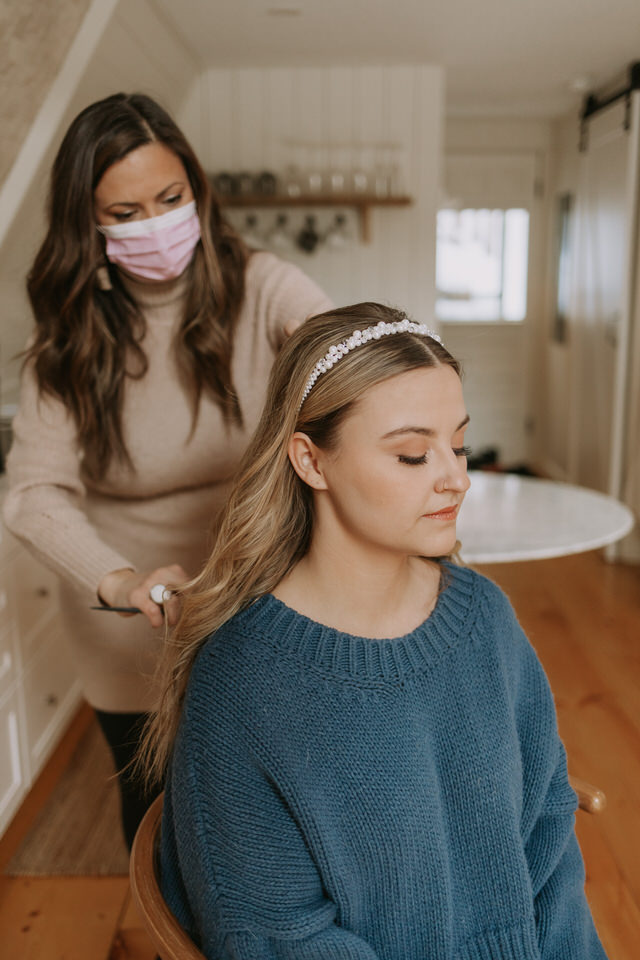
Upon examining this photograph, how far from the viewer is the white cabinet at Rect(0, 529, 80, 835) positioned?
6.78ft

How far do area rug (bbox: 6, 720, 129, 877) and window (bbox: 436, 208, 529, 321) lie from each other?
424 centimetres

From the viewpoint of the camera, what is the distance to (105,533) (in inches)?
58.1

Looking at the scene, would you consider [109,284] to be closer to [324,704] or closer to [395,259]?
[324,704]

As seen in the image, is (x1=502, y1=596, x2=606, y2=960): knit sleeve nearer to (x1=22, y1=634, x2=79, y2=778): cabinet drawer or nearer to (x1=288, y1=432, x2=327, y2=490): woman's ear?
(x1=288, y1=432, x2=327, y2=490): woman's ear

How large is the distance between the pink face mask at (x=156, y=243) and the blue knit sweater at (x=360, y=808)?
1.75 feet

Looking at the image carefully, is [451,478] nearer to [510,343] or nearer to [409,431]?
[409,431]

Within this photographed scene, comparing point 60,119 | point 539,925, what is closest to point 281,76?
point 60,119

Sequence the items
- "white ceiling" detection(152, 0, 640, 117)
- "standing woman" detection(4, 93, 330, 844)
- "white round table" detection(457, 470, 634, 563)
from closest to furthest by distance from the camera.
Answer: "standing woman" detection(4, 93, 330, 844) < "white round table" detection(457, 470, 634, 563) < "white ceiling" detection(152, 0, 640, 117)

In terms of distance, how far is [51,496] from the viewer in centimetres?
129

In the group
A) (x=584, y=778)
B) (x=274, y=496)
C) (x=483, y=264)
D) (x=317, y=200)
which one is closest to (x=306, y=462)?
(x=274, y=496)

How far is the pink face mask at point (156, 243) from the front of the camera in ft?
4.06

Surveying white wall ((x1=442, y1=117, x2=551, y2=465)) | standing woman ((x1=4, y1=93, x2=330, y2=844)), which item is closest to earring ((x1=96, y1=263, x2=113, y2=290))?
standing woman ((x1=4, y1=93, x2=330, y2=844))

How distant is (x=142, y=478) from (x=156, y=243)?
36 cm

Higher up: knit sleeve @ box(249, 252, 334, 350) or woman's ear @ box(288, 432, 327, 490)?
knit sleeve @ box(249, 252, 334, 350)
